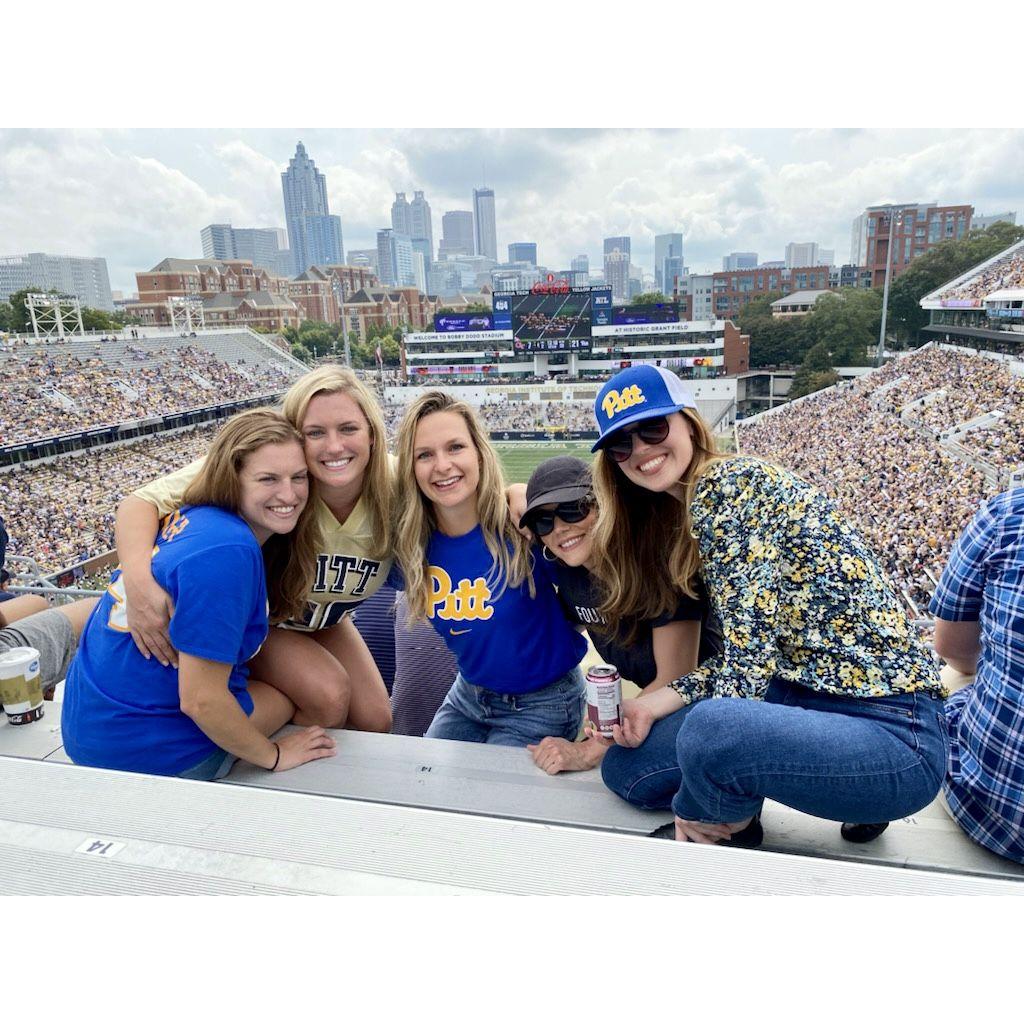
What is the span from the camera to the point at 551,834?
87 cm

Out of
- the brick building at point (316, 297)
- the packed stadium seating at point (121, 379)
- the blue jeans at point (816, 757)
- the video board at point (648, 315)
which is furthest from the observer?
the brick building at point (316, 297)

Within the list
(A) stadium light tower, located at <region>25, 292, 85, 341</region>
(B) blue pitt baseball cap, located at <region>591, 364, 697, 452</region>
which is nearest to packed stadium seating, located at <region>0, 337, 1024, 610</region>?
(A) stadium light tower, located at <region>25, 292, 85, 341</region>

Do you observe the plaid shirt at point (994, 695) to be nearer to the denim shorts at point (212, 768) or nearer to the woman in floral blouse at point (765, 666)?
the woman in floral blouse at point (765, 666)

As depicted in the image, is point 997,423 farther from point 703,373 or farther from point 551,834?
point 551,834

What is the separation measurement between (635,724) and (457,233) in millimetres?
89015

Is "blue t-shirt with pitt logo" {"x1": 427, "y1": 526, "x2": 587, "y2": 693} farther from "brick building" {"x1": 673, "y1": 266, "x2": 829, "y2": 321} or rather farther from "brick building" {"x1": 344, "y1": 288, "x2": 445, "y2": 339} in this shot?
"brick building" {"x1": 673, "y1": 266, "x2": 829, "y2": 321}

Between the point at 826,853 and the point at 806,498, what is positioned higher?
the point at 806,498

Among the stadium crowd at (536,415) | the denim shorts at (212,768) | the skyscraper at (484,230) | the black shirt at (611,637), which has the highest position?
the skyscraper at (484,230)

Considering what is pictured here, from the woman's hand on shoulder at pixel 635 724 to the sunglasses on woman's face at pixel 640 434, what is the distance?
0.40 meters

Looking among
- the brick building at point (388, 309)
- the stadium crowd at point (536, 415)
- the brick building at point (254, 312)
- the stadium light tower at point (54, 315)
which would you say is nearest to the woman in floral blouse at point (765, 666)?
the stadium crowd at point (536, 415)

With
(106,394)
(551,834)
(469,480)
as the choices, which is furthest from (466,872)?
(106,394)

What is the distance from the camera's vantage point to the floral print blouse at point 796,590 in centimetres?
105

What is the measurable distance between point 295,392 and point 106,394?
1017 inches

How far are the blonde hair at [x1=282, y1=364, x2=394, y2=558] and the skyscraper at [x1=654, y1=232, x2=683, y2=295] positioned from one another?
63.1 m
